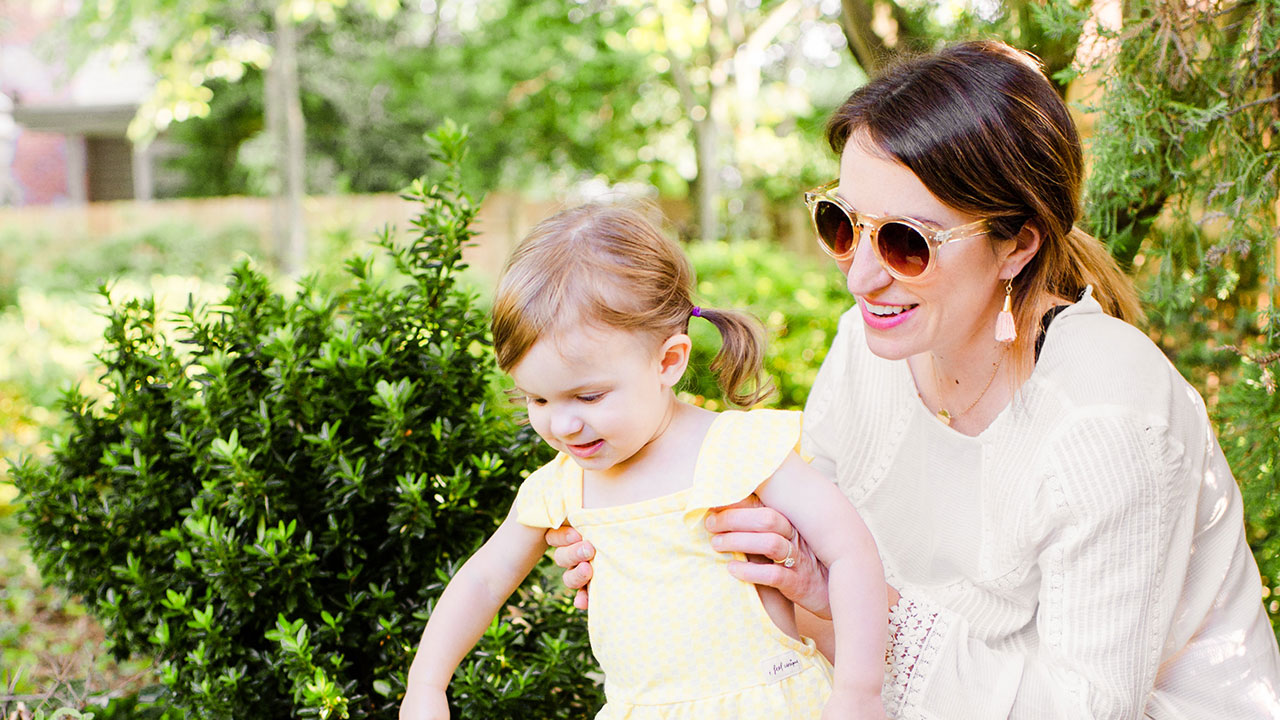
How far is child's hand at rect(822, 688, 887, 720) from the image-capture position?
1.64 metres

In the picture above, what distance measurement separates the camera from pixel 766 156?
17.8m

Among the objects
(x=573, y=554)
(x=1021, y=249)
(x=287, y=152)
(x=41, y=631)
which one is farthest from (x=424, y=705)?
(x=287, y=152)

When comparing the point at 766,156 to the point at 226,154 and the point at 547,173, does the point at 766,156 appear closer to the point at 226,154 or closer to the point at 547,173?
the point at 547,173

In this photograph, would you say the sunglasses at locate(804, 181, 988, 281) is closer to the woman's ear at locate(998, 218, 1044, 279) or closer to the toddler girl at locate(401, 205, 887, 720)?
the woman's ear at locate(998, 218, 1044, 279)

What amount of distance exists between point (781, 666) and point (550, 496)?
1.78ft

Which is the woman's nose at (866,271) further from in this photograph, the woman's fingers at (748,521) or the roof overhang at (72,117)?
the roof overhang at (72,117)

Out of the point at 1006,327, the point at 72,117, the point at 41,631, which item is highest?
the point at 72,117

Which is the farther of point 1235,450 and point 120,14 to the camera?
point 120,14

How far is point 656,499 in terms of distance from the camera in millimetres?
1789

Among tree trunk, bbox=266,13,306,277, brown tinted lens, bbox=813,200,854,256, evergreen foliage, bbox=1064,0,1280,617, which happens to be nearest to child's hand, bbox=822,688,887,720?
brown tinted lens, bbox=813,200,854,256

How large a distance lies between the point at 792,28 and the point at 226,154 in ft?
48.2

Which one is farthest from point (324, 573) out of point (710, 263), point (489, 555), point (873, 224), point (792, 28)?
point (792, 28)

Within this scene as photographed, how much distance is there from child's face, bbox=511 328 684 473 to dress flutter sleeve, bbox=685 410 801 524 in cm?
13

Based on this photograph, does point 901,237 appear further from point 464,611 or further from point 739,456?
point 464,611
